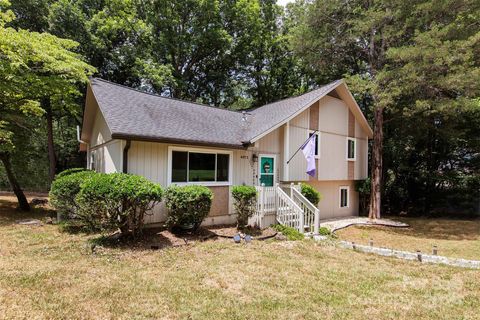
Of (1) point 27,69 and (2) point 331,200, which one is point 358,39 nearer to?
(2) point 331,200

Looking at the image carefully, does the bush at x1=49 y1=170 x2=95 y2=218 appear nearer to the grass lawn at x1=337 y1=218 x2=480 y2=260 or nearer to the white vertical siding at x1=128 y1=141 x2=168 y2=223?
the white vertical siding at x1=128 y1=141 x2=168 y2=223

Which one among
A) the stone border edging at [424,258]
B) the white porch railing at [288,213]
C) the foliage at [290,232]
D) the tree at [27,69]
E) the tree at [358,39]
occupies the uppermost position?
the tree at [358,39]

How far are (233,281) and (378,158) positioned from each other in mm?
11965

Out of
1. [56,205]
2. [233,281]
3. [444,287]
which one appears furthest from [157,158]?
[444,287]

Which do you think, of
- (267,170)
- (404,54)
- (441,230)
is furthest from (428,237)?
(404,54)

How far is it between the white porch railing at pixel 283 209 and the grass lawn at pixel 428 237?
4.63 ft

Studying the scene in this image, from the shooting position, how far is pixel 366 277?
17.8 feet

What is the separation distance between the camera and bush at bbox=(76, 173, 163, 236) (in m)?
6.43

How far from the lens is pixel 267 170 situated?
11.3 metres

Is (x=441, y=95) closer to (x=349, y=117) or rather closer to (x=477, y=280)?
(x=349, y=117)

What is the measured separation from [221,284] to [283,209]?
530cm

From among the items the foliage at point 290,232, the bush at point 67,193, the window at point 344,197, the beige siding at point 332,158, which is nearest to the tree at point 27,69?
the bush at point 67,193

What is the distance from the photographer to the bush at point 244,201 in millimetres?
8891

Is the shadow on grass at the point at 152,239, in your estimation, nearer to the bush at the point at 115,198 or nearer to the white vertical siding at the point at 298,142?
the bush at the point at 115,198
